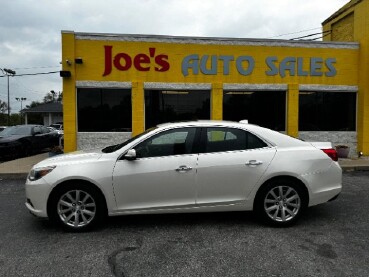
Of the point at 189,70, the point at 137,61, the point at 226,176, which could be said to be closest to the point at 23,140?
the point at 137,61

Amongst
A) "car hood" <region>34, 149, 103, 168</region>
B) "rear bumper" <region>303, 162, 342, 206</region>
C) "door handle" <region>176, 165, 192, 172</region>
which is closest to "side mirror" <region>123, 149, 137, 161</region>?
"car hood" <region>34, 149, 103, 168</region>

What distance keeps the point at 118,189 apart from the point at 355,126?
10.9 metres

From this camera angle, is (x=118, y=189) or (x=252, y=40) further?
(x=252, y=40)

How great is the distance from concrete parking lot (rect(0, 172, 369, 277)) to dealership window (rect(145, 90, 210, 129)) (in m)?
6.44

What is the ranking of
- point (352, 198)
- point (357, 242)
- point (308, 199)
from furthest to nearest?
point (352, 198)
point (308, 199)
point (357, 242)

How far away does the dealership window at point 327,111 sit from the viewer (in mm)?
11867

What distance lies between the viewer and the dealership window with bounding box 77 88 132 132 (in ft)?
35.9

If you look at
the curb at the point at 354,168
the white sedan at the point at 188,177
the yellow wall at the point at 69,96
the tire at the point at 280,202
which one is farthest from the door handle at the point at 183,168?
the yellow wall at the point at 69,96

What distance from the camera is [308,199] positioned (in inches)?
184

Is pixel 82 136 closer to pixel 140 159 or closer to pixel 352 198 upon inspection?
pixel 140 159

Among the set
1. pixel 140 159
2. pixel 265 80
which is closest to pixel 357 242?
pixel 140 159

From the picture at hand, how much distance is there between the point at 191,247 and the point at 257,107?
336 inches

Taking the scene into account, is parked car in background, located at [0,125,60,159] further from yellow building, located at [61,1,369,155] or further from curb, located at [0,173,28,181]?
curb, located at [0,173,28,181]

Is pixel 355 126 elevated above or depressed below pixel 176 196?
above
